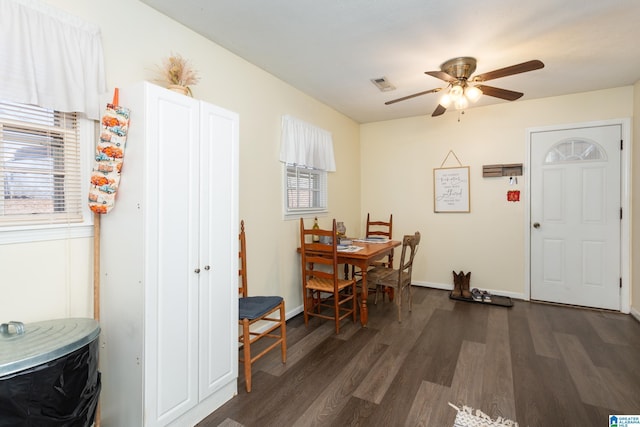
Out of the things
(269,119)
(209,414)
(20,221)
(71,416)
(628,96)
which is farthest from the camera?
(628,96)

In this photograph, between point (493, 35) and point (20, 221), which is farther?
point (493, 35)

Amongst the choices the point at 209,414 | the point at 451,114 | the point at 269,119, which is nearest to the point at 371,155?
the point at 451,114

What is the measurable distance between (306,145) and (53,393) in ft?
9.81

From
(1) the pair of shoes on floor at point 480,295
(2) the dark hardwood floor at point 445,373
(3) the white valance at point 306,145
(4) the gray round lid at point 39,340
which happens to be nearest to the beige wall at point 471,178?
(1) the pair of shoes on floor at point 480,295

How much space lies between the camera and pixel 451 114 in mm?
4367

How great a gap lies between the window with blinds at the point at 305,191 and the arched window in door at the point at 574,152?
288cm

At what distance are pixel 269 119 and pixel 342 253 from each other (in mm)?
1556

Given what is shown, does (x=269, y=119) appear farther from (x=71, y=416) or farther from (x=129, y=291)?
(x=71, y=416)

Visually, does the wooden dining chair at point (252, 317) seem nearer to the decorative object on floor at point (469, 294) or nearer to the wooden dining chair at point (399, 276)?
the wooden dining chair at point (399, 276)

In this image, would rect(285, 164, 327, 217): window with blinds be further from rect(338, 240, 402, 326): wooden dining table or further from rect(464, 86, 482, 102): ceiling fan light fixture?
rect(464, 86, 482, 102): ceiling fan light fixture

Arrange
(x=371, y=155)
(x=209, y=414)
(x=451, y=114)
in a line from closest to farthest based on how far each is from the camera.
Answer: (x=209, y=414)
(x=451, y=114)
(x=371, y=155)

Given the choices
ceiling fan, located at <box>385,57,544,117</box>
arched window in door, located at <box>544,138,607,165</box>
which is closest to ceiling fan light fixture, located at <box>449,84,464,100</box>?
ceiling fan, located at <box>385,57,544,117</box>

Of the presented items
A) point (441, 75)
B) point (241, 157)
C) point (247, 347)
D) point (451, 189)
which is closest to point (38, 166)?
point (241, 157)

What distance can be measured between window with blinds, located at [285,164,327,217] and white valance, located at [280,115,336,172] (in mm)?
114
